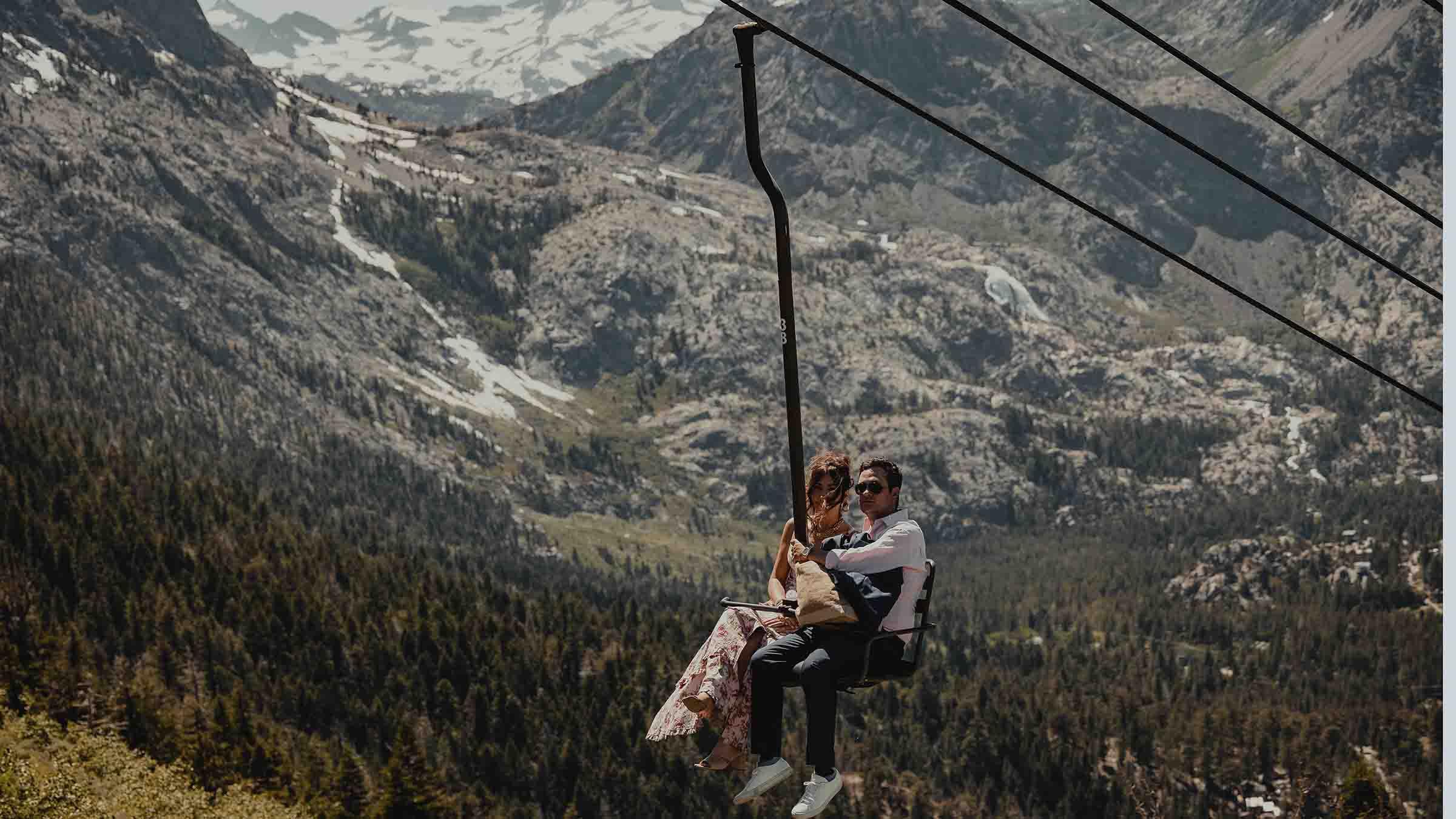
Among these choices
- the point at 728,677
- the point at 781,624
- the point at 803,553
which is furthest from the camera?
the point at 781,624

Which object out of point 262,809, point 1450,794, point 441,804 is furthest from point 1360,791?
point 1450,794

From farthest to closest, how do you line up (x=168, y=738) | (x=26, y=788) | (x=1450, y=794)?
1. (x=168, y=738)
2. (x=26, y=788)
3. (x=1450, y=794)

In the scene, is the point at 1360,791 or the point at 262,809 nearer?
the point at 262,809

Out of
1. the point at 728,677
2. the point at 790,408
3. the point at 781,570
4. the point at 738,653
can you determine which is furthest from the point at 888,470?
the point at 728,677

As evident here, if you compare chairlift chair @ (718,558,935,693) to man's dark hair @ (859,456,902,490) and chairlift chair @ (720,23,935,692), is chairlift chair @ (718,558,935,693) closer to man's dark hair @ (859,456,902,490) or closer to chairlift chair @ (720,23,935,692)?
chairlift chair @ (720,23,935,692)

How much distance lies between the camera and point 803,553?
61.0 ft

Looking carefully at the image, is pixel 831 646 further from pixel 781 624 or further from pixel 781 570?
pixel 781 570

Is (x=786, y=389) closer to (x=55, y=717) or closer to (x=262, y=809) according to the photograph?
(x=262, y=809)

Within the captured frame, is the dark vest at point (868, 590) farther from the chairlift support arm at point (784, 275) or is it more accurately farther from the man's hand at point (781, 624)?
the man's hand at point (781, 624)

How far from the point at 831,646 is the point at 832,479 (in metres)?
1.85

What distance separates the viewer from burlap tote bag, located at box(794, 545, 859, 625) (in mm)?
18344

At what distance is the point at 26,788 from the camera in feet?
394

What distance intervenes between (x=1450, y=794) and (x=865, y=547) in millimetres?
8174

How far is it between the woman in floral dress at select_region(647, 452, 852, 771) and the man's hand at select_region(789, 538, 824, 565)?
4.5 inches
